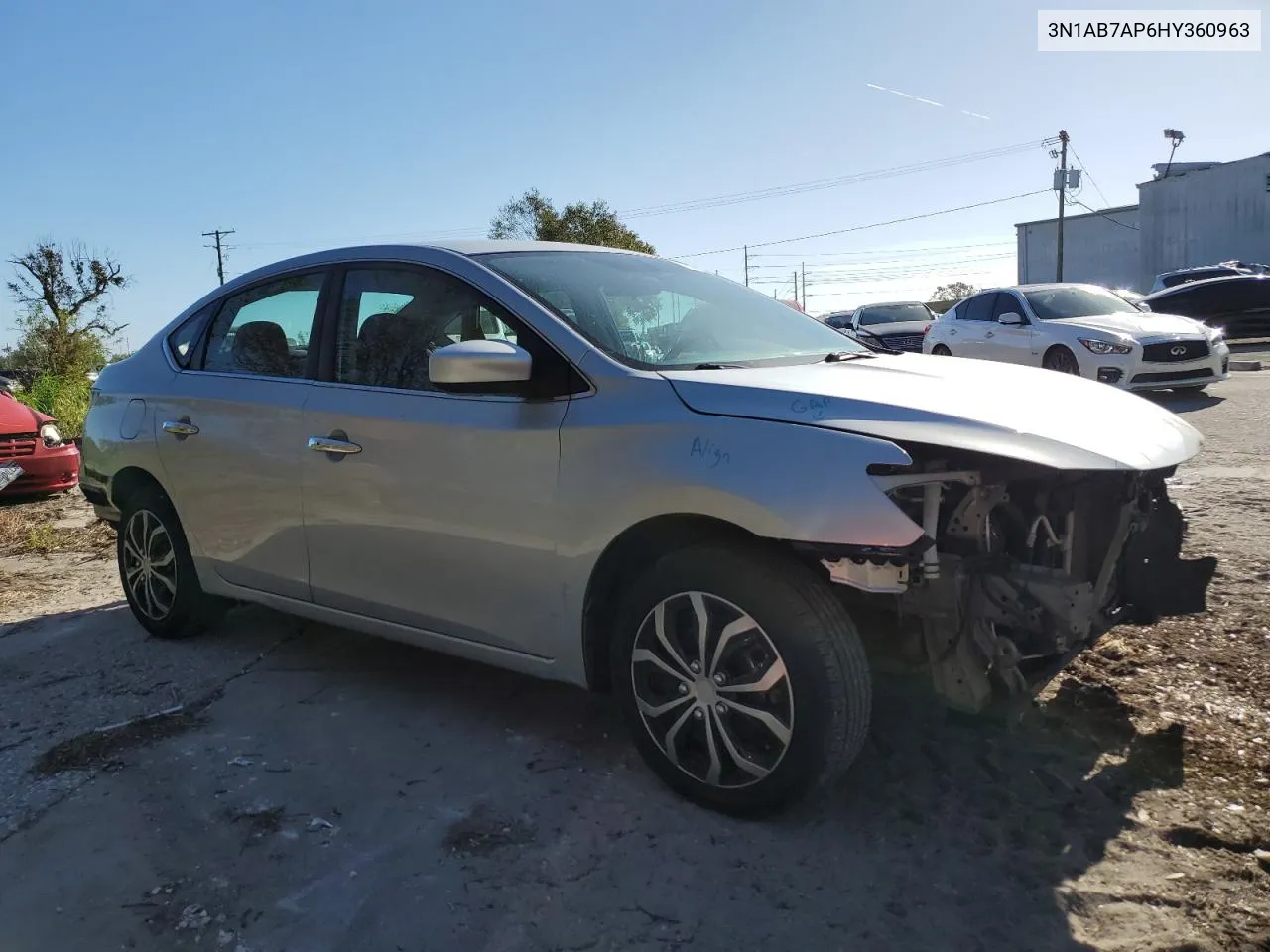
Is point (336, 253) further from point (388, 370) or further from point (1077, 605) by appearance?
point (1077, 605)

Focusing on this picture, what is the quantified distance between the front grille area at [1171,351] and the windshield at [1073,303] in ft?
4.22

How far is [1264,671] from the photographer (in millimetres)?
3502

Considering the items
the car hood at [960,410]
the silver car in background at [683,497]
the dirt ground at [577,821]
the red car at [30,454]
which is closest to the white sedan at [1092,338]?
the dirt ground at [577,821]

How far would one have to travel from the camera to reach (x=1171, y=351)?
11.2 metres

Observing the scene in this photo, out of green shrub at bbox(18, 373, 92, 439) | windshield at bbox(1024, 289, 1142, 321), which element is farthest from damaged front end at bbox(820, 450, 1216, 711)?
green shrub at bbox(18, 373, 92, 439)

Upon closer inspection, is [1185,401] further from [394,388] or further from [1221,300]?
[394,388]

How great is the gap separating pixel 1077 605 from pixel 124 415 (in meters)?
4.08

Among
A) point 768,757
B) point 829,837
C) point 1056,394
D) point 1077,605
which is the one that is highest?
point 1056,394

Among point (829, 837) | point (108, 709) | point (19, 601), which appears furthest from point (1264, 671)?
point (19, 601)

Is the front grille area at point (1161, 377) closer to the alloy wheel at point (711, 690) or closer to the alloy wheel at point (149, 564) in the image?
the alloy wheel at point (711, 690)

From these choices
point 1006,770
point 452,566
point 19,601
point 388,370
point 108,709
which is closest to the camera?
point 1006,770

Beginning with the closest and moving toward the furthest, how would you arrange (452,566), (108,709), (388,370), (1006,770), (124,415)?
1. (1006,770)
2. (452,566)
3. (388,370)
4. (108,709)
5. (124,415)

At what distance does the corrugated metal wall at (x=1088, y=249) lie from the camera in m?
48.9

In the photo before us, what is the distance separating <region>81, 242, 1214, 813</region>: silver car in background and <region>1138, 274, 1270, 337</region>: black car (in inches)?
660
